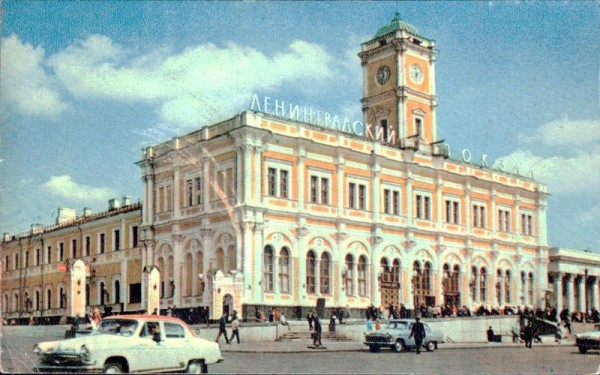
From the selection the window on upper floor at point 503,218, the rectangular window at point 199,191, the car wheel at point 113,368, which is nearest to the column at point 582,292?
the window on upper floor at point 503,218

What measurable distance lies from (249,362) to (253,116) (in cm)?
1554

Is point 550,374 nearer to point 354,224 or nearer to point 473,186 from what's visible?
→ point 354,224

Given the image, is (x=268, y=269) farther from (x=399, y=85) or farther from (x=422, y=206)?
(x=399, y=85)

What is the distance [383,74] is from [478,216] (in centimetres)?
808

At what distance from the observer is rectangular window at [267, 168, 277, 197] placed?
33.8 m

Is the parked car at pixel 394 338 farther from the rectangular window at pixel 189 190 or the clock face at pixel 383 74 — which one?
the clock face at pixel 383 74

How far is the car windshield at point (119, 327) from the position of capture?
47.6ft

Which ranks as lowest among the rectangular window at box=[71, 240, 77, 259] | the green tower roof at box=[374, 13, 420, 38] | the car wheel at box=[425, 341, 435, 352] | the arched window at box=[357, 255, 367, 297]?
the car wheel at box=[425, 341, 435, 352]

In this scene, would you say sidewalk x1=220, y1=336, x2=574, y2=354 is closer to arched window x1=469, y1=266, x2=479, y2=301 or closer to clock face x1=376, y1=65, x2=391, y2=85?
arched window x1=469, y1=266, x2=479, y2=301

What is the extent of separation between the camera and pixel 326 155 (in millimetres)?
36031

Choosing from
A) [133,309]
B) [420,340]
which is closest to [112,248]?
[133,309]

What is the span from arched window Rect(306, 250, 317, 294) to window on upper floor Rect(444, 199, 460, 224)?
26.7 feet

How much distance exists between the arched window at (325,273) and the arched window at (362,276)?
177cm

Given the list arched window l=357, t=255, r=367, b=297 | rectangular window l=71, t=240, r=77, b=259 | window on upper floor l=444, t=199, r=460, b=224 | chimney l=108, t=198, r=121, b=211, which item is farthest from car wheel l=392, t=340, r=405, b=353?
chimney l=108, t=198, r=121, b=211
